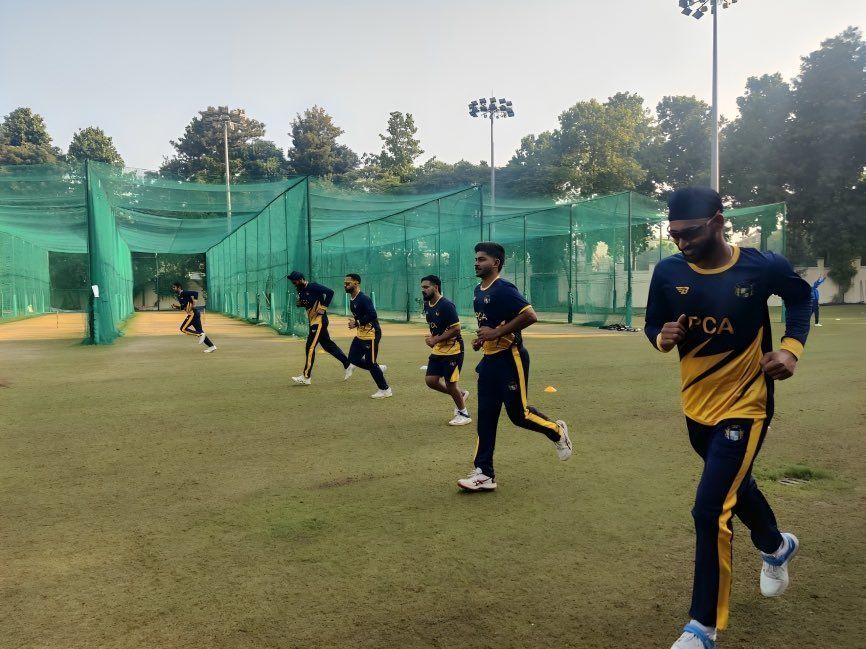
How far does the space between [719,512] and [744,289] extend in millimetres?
965

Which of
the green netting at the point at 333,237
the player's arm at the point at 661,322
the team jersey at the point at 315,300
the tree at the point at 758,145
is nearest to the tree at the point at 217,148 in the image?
the green netting at the point at 333,237

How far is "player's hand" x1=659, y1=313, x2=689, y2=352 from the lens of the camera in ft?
9.92

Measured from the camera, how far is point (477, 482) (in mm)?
5027

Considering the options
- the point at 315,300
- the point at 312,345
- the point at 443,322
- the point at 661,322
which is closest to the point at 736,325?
the point at 661,322

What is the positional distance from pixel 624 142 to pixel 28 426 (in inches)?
1893

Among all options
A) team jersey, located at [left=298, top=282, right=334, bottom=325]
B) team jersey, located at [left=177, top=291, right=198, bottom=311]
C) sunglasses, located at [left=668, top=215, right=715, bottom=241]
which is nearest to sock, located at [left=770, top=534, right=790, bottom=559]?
sunglasses, located at [left=668, top=215, right=715, bottom=241]

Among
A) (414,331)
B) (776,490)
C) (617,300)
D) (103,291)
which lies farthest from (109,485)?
(617,300)

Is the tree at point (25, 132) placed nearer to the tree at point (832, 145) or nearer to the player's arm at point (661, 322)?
the tree at point (832, 145)

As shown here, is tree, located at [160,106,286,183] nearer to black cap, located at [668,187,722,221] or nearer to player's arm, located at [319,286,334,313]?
player's arm, located at [319,286,334,313]

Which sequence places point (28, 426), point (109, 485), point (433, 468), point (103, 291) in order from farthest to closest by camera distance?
point (103, 291) → point (28, 426) → point (433, 468) → point (109, 485)

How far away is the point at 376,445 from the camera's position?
6648mm

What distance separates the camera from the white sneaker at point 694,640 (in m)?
2.71

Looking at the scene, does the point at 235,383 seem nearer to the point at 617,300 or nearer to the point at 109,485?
the point at 109,485

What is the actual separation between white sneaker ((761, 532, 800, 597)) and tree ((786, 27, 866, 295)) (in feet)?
150
